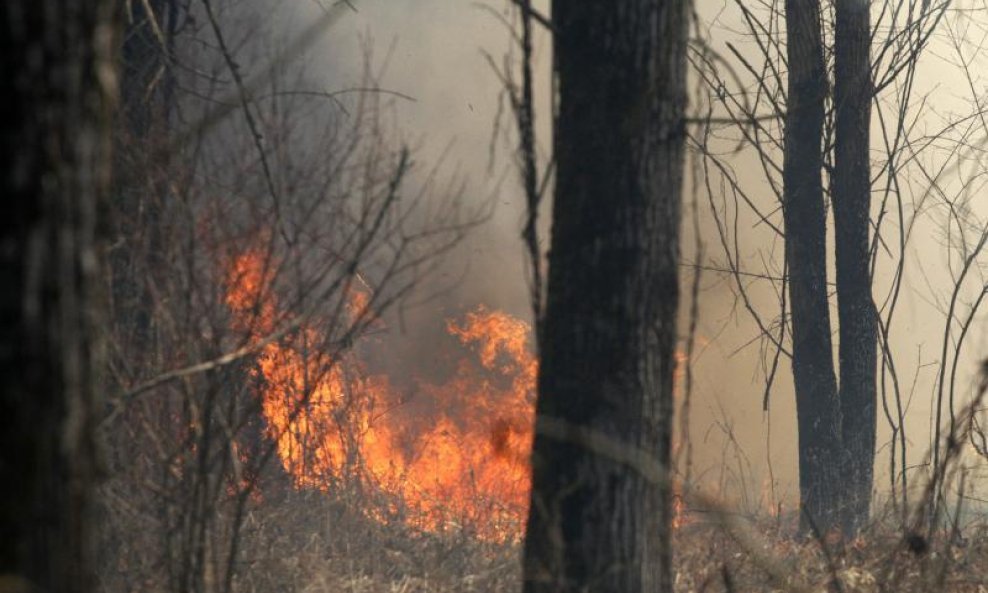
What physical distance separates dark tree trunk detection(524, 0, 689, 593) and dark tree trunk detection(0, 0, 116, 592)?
1989mm

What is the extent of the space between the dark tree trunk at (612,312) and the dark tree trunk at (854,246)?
5690mm

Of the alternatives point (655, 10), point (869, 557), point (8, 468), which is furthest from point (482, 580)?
point (8, 468)

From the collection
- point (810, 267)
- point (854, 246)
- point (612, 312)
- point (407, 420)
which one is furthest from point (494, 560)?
point (407, 420)

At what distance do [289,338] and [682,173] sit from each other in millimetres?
3639

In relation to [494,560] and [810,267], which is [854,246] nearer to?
[810,267]

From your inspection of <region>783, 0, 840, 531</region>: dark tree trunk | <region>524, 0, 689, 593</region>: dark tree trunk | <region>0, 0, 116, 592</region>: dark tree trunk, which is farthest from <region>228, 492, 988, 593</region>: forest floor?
<region>0, 0, 116, 592</region>: dark tree trunk

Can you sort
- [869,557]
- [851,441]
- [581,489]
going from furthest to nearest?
[851,441]
[869,557]
[581,489]

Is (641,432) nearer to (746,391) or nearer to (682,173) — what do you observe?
(682,173)

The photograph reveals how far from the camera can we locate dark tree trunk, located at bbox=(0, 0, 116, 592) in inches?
73.9

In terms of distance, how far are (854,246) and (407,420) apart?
5443 mm

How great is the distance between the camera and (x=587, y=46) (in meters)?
3.80

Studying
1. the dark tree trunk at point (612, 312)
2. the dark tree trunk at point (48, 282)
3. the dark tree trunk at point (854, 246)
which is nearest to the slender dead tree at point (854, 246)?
the dark tree trunk at point (854, 246)

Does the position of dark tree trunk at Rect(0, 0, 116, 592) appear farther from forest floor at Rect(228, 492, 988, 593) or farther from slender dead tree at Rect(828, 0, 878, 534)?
slender dead tree at Rect(828, 0, 878, 534)

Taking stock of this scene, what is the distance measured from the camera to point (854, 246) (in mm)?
9070
